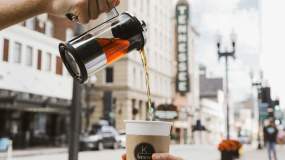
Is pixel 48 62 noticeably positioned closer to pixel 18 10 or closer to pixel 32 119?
pixel 32 119

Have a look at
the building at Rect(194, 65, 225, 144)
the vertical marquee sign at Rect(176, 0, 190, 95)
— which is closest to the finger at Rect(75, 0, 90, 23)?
the vertical marquee sign at Rect(176, 0, 190, 95)

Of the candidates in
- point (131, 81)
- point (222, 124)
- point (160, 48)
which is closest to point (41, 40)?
point (131, 81)

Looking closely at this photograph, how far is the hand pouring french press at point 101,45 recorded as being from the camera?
5.74ft

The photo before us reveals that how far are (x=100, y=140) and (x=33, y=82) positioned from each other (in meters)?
4.93

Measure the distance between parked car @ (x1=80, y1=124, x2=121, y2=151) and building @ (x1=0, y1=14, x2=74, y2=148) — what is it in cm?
293

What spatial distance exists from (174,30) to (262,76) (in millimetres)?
17061

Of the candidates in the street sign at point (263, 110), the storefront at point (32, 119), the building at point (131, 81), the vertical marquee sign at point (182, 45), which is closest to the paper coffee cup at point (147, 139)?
the storefront at point (32, 119)

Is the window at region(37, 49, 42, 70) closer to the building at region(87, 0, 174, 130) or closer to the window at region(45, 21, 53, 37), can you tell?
the window at region(45, 21, 53, 37)

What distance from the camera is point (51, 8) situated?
1.51 metres

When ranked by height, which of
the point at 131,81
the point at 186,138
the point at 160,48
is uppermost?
the point at 160,48

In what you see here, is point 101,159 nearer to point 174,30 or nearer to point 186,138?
point 174,30

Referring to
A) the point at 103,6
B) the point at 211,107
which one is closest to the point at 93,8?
the point at 103,6

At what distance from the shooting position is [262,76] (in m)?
36.2

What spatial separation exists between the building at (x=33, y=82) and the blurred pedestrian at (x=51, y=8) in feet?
68.0
